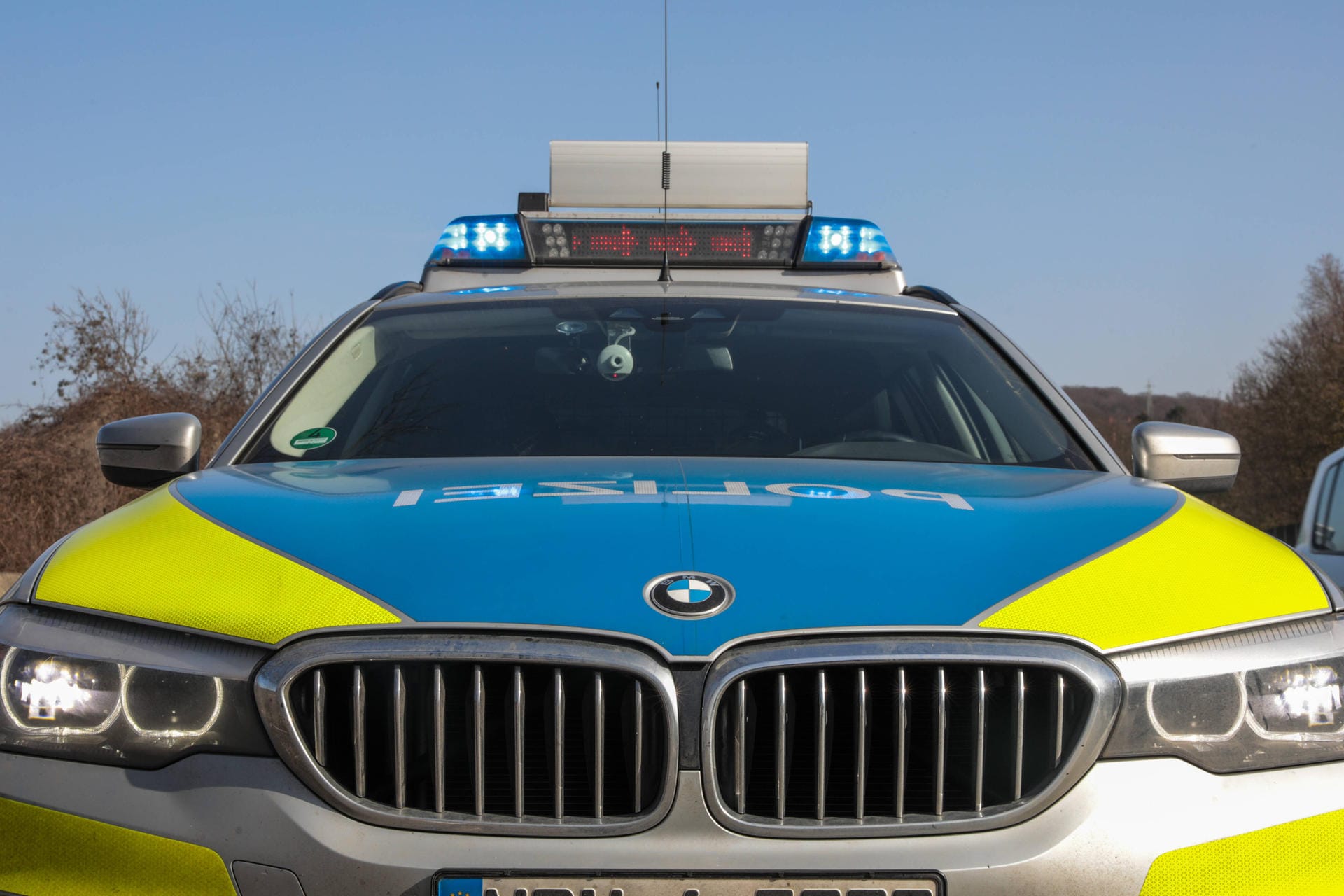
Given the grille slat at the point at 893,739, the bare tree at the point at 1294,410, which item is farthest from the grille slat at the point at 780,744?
the bare tree at the point at 1294,410

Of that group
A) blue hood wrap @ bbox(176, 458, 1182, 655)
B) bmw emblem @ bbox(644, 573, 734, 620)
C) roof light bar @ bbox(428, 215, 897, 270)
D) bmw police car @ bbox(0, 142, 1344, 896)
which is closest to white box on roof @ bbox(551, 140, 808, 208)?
roof light bar @ bbox(428, 215, 897, 270)

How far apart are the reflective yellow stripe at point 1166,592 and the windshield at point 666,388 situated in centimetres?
85

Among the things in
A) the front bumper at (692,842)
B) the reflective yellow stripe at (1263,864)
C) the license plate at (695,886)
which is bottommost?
the reflective yellow stripe at (1263,864)

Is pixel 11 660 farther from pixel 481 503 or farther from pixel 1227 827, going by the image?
pixel 1227 827

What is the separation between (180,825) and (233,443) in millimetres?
1411

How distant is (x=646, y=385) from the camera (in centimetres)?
362

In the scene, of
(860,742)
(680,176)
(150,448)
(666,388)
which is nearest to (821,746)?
(860,742)

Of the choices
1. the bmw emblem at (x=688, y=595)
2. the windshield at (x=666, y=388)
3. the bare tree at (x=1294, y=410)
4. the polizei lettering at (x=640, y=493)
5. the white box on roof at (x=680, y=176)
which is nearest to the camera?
the bmw emblem at (x=688, y=595)

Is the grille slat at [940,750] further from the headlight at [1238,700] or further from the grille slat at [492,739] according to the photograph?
the grille slat at [492,739]

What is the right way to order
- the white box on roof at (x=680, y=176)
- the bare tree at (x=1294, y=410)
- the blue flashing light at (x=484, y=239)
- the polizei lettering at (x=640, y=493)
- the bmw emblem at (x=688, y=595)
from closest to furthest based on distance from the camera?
the bmw emblem at (x=688, y=595) → the polizei lettering at (x=640, y=493) → the blue flashing light at (x=484, y=239) → the white box on roof at (x=680, y=176) → the bare tree at (x=1294, y=410)

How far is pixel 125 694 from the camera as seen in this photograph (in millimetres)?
2191

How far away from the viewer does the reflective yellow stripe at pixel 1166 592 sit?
2.19m

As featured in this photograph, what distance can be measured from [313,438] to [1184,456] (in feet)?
6.67

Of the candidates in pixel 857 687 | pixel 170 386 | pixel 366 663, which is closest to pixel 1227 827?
pixel 857 687
